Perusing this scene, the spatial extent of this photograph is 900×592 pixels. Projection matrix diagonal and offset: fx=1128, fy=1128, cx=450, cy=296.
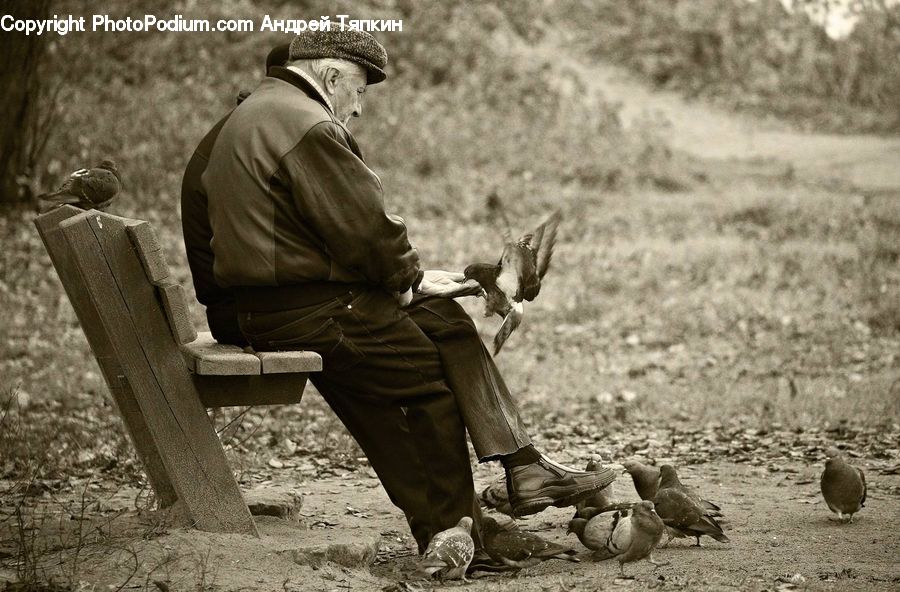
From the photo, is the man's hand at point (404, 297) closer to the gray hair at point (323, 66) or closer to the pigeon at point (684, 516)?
the gray hair at point (323, 66)

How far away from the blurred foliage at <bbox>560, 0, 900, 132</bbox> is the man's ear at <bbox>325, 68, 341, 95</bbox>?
57.4 feet

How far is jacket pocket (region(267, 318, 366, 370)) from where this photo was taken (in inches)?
169

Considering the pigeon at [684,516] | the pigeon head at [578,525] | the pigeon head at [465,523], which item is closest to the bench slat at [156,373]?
the pigeon head at [465,523]

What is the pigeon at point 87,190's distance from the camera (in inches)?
177

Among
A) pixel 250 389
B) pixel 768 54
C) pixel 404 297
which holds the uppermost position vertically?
pixel 768 54

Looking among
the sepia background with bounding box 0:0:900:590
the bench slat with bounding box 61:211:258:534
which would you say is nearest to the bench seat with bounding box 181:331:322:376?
the bench slat with bounding box 61:211:258:534

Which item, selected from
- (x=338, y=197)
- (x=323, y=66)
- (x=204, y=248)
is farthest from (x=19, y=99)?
(x=338, y=197)

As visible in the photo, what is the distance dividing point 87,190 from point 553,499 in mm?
2244

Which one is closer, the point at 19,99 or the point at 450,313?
the point at 450,313

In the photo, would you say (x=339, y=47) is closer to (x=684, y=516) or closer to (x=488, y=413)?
(x=488, y=413)

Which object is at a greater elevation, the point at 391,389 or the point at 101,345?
the point at 101,345

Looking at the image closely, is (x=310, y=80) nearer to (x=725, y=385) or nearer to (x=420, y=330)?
(x=420, y=330)

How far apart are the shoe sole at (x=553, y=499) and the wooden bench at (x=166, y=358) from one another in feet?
3.35

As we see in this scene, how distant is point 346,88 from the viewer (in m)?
4.52
